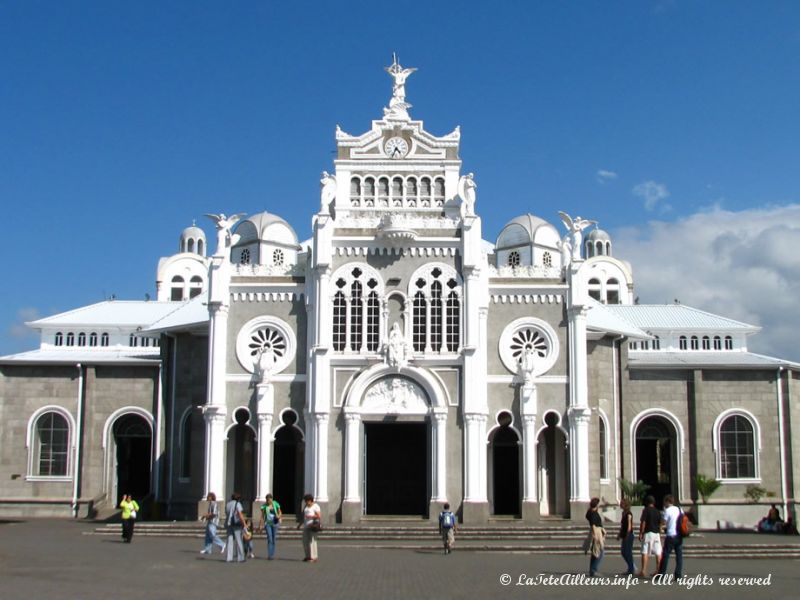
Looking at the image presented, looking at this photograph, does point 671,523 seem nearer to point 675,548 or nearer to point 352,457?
point 675,548

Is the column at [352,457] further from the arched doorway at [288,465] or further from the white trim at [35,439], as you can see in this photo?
the white trim at [35,439]

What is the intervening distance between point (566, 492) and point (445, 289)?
31.7 ft

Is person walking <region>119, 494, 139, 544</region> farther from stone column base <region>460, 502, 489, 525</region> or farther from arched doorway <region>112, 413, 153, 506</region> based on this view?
arched doorway <region>112, 413, 153, 506</region>

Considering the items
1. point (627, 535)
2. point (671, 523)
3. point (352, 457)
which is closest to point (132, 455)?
point (352, 457)

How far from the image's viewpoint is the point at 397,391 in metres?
41.3

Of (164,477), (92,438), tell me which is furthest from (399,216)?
(92,438)

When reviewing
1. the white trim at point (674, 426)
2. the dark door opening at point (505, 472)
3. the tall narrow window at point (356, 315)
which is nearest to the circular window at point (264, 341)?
the tall narrow window at point (356, 315)

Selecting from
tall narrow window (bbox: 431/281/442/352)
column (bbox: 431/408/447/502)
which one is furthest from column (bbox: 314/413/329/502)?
tall narrow window (bbox: 431/281/442/352)

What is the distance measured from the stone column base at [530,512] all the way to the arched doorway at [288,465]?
9031 millimetres

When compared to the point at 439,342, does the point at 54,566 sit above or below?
below

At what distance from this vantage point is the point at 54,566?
25.4m

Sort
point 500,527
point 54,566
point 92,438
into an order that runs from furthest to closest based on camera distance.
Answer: point 92,438 → point 500,527 → point 54,566

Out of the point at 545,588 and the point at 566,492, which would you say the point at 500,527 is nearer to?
the point at 566,492

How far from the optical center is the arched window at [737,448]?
48562 millimetres
